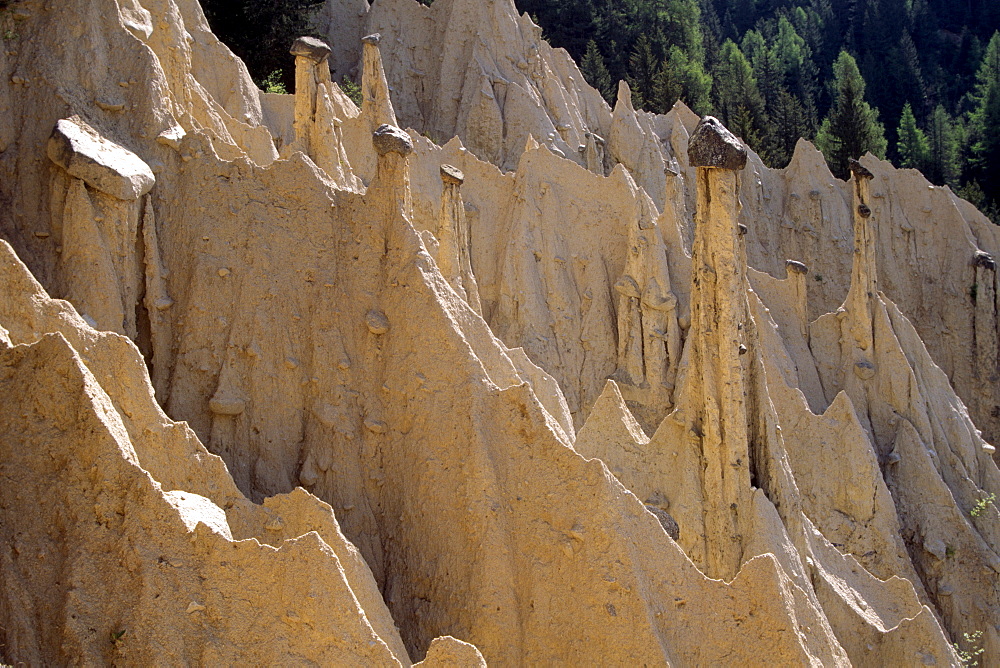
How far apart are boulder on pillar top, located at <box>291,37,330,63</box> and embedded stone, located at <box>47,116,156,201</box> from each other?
21.9 feet

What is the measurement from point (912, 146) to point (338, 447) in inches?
1671

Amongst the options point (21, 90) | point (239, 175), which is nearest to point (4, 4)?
point (21, 90)

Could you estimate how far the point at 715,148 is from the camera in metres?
13.5

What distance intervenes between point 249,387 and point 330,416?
0.94 metres

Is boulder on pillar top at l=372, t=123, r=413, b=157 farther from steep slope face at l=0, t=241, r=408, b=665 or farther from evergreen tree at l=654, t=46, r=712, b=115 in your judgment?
evergreen tree at l=654, t=46, r=712, b=115

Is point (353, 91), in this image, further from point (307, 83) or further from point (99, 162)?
point (99, 162)

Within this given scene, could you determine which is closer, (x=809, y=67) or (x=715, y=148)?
(x=715, y=148)

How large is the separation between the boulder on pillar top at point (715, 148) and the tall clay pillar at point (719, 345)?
0.04 ft

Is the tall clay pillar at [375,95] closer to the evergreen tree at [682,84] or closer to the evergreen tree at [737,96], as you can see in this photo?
the evergreen tree at [682,84]

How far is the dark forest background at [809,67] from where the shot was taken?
1699 inches

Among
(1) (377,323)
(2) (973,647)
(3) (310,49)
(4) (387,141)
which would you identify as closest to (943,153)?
(2) (973,647)

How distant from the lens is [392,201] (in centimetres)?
1255

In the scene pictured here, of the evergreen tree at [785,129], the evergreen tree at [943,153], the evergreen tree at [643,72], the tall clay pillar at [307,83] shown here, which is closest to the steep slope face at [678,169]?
the evergreen tree at [643,72]

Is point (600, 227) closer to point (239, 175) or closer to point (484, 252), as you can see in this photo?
point (484, 252)
